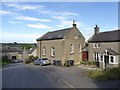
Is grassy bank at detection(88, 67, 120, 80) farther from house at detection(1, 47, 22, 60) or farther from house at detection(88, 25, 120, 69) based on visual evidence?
house at detection(1, 47, 22, 60)

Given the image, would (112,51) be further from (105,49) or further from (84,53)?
(84,53)

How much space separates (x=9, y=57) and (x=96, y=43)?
61353 mm

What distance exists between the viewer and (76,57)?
47062 mm

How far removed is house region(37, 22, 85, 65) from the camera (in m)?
44.4

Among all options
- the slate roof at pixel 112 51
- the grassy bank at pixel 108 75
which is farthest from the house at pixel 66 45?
the grassy bank at pixel 108 75

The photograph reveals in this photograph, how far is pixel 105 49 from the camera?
37.7m

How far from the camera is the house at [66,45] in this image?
4444cm

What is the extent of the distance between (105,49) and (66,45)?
9.48 meters

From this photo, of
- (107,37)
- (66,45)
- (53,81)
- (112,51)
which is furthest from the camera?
(66,45)

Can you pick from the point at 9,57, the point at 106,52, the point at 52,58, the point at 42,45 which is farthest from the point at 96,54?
the point at 9,57

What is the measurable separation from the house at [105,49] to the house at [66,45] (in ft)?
14.0

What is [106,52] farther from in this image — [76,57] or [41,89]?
[41,89]

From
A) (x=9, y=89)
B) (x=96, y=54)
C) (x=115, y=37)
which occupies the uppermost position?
(x=115, y=37)

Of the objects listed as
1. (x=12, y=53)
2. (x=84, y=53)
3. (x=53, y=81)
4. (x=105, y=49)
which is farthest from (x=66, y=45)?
(x=12, y=53)
